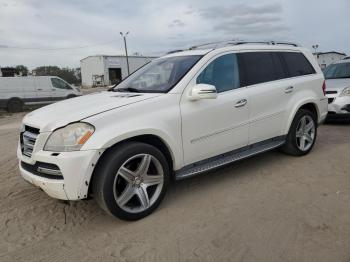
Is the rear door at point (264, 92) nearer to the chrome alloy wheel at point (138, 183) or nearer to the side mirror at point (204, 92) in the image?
the side mirror at point (204, 92)

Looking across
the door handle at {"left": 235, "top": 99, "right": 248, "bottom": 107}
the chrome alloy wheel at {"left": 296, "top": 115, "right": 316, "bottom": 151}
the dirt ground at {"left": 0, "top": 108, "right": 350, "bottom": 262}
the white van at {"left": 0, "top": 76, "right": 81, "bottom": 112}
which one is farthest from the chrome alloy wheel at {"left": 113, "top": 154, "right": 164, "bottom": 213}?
the white van at {"left": 0, "top": 76, "right": 81, "bottom": 112}

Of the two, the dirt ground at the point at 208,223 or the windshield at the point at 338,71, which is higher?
the windshield at the point at 338,71

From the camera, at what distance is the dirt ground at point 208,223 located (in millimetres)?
3102

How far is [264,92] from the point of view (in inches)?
195

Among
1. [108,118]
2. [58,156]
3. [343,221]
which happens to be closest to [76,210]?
[58,156]

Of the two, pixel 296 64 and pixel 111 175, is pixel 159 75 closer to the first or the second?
pixel 111 175

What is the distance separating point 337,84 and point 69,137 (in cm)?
717

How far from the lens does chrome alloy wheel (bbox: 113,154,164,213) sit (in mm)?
3629

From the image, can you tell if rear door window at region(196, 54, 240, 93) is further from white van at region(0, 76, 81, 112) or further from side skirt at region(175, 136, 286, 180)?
white van at region(0, 76, 81, 112)

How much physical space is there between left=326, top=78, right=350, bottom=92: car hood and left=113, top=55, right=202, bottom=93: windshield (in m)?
5.02

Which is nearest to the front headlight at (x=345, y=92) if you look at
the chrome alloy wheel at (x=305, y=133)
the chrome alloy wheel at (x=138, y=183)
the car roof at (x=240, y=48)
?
the chrome alloy wheel at (x=305, y=133)

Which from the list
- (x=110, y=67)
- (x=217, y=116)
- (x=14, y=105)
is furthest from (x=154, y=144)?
(x=110, y=67)

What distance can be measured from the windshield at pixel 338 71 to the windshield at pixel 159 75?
612 centimetres

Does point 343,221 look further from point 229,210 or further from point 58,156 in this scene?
point 58,156
